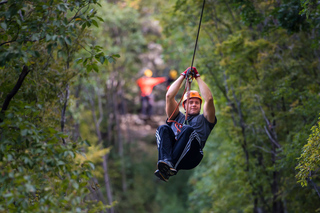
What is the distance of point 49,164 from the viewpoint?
4.61m

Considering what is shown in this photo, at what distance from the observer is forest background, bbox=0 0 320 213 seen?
481cm

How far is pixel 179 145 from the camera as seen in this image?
18.9 feet

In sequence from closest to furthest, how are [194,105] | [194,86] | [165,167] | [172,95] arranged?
[165,167], [172,95], [194,105], [194,86]

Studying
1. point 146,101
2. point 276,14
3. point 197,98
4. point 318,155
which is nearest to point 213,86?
point 276,14

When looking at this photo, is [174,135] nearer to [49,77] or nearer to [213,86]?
[49,77]

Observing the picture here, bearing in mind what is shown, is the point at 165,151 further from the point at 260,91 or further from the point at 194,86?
the point at 194,86

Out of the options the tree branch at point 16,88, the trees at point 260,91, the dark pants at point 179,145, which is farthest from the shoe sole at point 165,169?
the trees at point 260,91

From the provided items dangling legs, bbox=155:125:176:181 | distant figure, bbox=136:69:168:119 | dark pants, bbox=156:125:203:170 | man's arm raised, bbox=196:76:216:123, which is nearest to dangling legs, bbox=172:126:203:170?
dark pants, bbox=156:125:203:170

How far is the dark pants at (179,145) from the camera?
5.74m

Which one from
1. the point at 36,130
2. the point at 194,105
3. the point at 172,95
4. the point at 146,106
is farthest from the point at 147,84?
the point at 36,130

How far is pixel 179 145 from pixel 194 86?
979 centimetres

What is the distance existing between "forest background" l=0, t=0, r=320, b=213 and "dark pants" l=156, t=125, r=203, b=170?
114cm

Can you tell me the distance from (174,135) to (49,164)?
2.04 metres

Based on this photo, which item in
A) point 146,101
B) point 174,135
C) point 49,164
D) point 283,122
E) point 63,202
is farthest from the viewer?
point 146,101
